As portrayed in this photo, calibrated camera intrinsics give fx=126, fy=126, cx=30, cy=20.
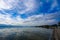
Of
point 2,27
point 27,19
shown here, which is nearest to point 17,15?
point 27,19

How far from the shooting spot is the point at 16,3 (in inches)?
119

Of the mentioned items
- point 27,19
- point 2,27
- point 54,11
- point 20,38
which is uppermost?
point 54,11

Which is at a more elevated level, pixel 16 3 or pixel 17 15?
→ pixel 16 3

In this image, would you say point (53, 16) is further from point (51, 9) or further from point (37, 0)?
point (37, 0)

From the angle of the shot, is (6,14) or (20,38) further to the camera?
(20,38)

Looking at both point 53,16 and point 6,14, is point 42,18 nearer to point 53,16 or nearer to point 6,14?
point 53,16

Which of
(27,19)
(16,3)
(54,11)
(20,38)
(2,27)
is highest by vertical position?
(16,3)

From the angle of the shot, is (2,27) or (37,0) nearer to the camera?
(37,0)

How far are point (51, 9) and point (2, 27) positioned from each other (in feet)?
4.24

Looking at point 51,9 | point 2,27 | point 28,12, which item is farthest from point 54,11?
point 2,27

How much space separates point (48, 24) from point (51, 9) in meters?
0.38

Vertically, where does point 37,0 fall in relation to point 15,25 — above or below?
above

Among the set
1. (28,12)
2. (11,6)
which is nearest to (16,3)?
(11,6)

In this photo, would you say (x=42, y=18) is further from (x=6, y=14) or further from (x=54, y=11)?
(x=6, y=14)
